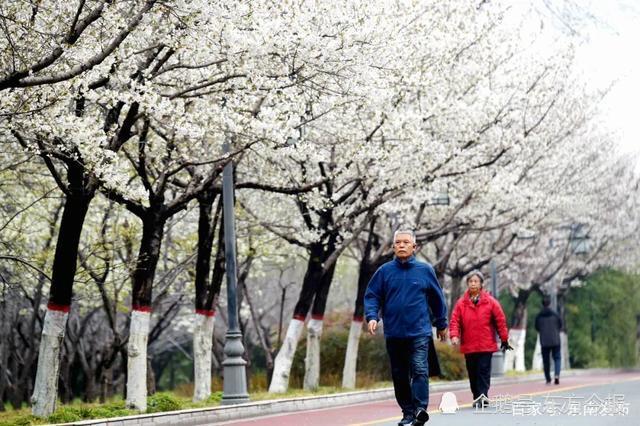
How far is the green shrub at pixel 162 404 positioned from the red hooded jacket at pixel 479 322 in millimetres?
5077

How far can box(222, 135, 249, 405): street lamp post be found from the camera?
20.3 m

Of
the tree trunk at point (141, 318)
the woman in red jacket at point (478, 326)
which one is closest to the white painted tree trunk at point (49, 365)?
the tree trunk at point (141, 318)

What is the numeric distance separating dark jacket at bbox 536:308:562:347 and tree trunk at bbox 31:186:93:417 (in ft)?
40.7

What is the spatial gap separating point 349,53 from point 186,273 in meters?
18.0

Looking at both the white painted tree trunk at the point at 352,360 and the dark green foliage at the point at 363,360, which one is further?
the dark green foliage at the point at 363,360

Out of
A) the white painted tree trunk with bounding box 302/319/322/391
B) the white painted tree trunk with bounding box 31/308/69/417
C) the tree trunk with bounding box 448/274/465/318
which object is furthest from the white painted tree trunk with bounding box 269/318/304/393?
the tree trunk with bounding box 448/274/465/318

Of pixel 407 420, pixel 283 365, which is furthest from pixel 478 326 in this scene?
pixel 283 365

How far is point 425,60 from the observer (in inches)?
997

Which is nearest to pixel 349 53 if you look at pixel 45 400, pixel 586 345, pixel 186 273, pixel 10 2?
pixel 10 2

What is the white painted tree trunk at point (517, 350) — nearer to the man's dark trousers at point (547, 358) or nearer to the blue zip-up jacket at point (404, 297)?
the man's dark trousers at point (547, 358)

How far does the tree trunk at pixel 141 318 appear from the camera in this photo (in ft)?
65.9

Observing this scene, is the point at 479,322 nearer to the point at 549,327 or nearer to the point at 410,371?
the point at 410,371

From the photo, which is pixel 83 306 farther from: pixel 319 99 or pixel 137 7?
pixel 137 7

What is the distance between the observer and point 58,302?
18.5m
